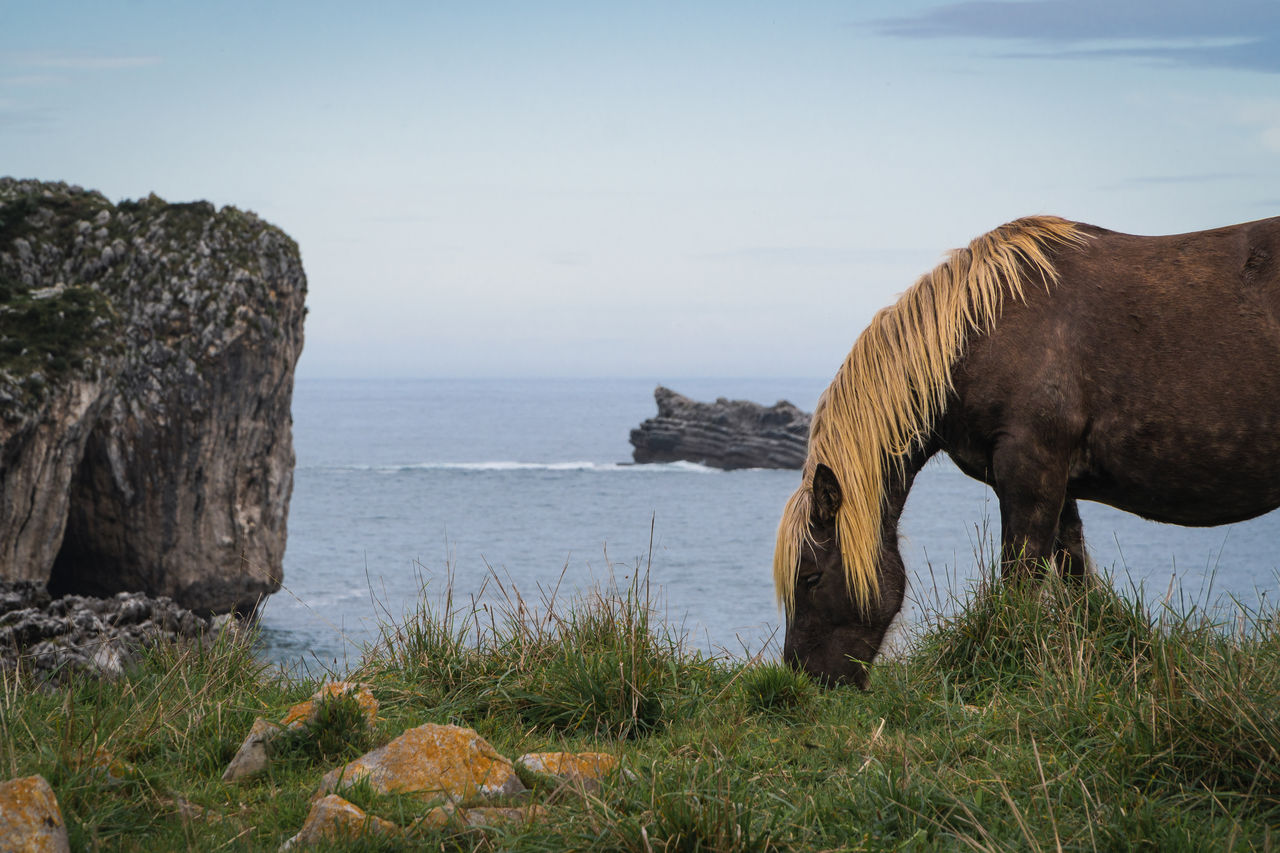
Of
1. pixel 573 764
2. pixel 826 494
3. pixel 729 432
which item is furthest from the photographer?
pixel 729 432

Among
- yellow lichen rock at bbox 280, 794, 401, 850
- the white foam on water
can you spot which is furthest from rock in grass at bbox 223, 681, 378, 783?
the white foam on water

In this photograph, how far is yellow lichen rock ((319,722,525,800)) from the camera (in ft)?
10.6

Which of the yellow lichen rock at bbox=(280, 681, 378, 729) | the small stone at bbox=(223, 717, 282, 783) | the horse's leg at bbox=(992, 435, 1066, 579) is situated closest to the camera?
the small stone at bbox=(223, 717, 282, 783)

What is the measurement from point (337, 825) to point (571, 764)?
0.87 m

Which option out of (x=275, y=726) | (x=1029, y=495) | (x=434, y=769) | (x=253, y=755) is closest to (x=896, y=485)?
(x=1029, y=495)

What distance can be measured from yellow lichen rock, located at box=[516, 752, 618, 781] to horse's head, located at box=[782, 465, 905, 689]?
1.68 metres

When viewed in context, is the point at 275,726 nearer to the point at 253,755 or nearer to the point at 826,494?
the point at 253,755

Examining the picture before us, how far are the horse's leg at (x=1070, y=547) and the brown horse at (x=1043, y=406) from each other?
0.01 m

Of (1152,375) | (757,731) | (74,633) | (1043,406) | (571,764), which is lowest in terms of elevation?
(74,633)

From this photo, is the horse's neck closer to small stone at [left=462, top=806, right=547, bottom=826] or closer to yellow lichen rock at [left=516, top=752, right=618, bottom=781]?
yellow lichen rock at [left=516, top=752, right=618, bottom=781]

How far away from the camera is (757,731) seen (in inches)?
165

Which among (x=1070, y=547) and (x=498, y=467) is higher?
(x=1070, y=547)

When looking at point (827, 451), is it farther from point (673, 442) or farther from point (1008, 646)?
point (673, 442)

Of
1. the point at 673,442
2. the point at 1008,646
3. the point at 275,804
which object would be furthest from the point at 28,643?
the point at 673,442
